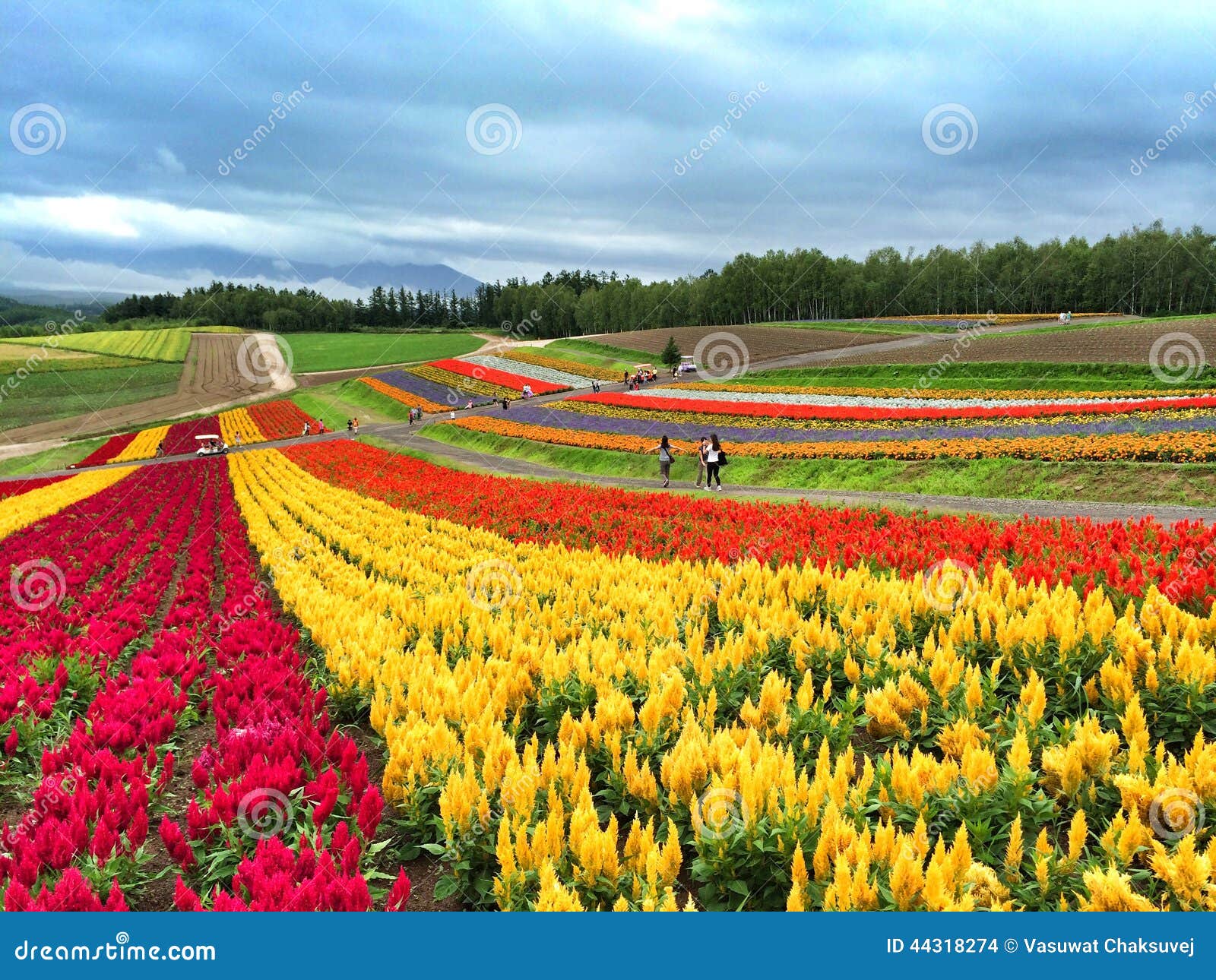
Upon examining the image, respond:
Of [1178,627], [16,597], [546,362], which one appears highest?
[546,362]

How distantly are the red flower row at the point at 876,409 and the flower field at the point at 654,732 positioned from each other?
16.2 m

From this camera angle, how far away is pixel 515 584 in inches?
351

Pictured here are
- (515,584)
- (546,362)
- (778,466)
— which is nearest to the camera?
(515,584)

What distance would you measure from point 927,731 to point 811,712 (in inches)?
30.7

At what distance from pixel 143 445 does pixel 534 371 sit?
3031cm

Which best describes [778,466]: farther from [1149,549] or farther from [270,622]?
[270,622]

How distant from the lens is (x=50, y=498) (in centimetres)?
2509

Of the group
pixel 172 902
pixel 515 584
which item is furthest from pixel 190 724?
pixel 515 584

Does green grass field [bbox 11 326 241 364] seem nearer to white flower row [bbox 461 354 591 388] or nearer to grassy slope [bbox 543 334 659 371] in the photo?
white flower row [bbox 461 354 591 388]
